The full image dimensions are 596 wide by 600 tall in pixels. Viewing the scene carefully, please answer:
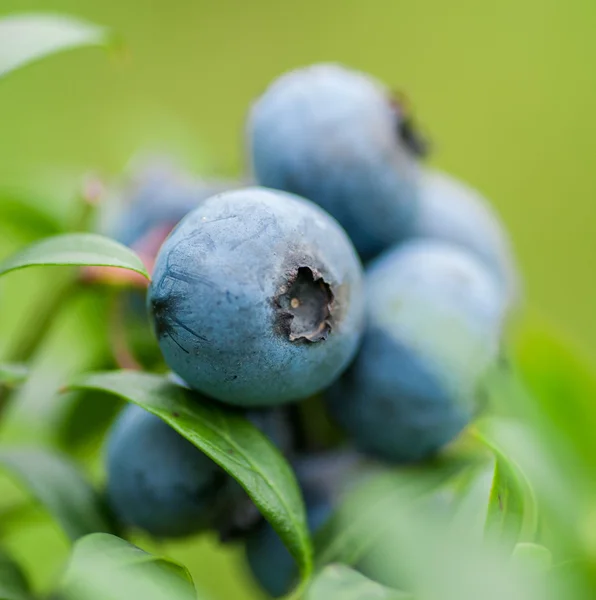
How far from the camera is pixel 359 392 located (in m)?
0.81

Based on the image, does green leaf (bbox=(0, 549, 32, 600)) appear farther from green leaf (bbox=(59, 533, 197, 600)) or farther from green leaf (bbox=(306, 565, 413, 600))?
green leaf (bbox=(306, 565, 413, 600))

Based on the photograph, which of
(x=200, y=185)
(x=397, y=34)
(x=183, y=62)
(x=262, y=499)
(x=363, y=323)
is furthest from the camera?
(x=397, y=34)

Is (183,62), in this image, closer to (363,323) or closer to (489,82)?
(489,82)

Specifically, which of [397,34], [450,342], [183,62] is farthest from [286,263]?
[397,34]

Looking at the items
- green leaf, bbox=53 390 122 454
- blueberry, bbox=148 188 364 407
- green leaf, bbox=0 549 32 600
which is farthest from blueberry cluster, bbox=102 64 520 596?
green leaf, bbox=53 390 122 454

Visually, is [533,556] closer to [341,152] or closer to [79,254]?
[79,254]

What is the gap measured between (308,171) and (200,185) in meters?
0.24

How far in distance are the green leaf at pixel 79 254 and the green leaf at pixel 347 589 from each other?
0.25 meters

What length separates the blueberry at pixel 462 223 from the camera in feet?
3.16

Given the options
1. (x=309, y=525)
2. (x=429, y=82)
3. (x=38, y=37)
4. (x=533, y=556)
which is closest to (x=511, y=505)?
Result: (x=533, y=556)

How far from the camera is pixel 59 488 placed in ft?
2.55

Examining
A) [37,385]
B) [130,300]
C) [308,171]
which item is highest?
[308,171]

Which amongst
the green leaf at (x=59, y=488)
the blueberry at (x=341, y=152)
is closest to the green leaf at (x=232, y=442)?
the green leaf at (x=59, y=488)

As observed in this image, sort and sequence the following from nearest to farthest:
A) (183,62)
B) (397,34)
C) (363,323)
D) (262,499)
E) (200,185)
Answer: (262,499), (363,323), (200,185), (183,62), (397,34)
